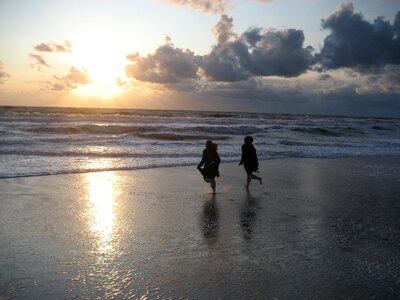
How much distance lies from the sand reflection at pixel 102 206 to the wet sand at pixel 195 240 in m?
0.02

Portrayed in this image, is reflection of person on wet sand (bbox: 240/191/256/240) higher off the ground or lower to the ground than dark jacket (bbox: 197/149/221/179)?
lower

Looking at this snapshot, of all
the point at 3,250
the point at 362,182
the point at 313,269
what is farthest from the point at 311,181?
the point at 3,250

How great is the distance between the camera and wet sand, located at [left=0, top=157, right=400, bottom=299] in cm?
464

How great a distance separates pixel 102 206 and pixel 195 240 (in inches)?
120

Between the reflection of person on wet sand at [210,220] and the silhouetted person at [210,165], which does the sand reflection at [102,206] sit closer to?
the reflection of person on wet sand at [210,220]

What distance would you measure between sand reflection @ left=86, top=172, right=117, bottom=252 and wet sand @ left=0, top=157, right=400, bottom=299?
1.0 inches

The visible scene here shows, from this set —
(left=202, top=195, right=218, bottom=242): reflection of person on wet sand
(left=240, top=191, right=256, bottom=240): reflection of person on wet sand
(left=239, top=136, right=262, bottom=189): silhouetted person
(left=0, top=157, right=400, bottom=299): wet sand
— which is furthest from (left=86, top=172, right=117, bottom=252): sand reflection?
(left=239, top=136, right=262, bottom=189): silhouetted person

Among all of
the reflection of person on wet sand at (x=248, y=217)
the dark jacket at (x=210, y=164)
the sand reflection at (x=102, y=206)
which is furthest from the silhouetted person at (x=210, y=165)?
the sand reflection at (x=102, y=206)

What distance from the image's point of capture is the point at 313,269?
520 cm

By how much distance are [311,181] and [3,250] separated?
907 cm

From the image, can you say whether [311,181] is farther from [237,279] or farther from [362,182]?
[237,279]

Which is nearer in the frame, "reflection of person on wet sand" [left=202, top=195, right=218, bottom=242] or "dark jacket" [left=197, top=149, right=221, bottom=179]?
"reflection of person on wet sand" [left=202, top=195, right=218, bottom=242]

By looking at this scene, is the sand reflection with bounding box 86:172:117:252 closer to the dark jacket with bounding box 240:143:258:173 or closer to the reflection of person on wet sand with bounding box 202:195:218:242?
the reflection of person on wet sand with bounding box 202:195:218:242

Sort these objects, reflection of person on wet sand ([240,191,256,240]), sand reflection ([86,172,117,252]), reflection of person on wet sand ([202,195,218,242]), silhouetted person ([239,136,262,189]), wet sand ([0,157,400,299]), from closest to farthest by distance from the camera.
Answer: wet sand ([0,157,400,299]) < sand reflection ([86,172,117,252]) < reflection of person on wet sand ([202,195,218,242]) < reflection of person on wet sand ([240,191,256,240]) < silhouetted person ([239,136,262,189])
